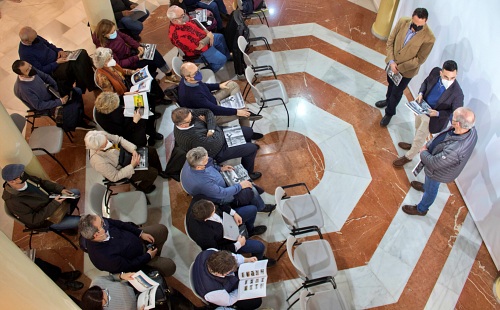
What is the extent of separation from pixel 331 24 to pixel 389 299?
556 cm

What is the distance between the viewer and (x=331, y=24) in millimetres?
8156

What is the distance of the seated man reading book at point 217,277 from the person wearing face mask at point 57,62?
3942 millimetres

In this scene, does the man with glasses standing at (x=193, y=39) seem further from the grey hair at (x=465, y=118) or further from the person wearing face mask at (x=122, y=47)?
the grey hair at (x=465, y=118)

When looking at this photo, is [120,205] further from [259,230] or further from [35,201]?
[259,230]

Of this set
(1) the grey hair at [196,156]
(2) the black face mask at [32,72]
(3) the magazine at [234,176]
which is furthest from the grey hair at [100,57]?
(3) the magazine at [234,176]

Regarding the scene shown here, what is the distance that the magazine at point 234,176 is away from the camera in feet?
16.1

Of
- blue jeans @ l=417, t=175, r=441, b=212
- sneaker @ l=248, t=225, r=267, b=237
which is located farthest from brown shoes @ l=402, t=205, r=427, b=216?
sneaker @ l=248, t=225, r=267, b=237

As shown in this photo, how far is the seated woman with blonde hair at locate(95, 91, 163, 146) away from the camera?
502 centimetres

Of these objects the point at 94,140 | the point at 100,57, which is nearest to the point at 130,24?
the point at 100,57

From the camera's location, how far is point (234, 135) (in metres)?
5.50

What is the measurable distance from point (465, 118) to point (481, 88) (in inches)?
43.2

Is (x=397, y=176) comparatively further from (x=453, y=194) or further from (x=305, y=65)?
(x=305, y=65)

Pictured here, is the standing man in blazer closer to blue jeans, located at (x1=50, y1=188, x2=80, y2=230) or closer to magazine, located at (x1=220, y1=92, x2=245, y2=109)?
magazine, located at (x1=220, y1=92, x2=245, y2=109)

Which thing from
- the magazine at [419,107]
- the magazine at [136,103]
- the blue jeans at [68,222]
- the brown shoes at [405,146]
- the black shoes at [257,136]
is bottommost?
the blue jeans at [68,222]
